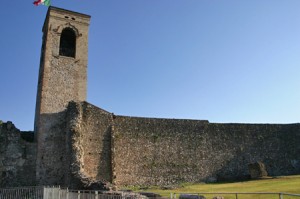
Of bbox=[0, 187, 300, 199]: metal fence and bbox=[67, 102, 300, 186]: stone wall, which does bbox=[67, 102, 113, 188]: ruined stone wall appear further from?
bbox=[0, 187, 300, 199]: metal fence

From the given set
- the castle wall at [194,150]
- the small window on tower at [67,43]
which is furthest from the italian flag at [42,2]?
the castle wall at [194,150]

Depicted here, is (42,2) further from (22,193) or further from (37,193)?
(37,193)

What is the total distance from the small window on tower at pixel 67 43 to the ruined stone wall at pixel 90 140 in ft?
18.5

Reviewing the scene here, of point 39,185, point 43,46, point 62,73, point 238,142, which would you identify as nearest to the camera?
point 39,185

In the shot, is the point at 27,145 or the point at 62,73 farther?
the point at 62,73

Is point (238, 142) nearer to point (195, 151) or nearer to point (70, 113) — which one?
point (195, 151)

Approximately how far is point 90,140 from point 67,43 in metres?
9.50

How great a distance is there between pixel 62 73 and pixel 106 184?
39.1ft

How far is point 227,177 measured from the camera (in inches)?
1246

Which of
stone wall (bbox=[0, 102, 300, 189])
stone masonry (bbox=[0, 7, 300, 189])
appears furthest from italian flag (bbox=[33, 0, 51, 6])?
stone wall (bbox=[0, 102, 300, 189])

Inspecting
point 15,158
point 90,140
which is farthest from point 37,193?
point 90,140

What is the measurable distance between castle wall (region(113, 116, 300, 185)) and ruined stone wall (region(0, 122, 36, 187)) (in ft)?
20.1

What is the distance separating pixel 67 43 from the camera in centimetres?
3056

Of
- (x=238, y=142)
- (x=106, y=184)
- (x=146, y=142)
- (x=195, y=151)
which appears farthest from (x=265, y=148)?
(x=106, y=184)
